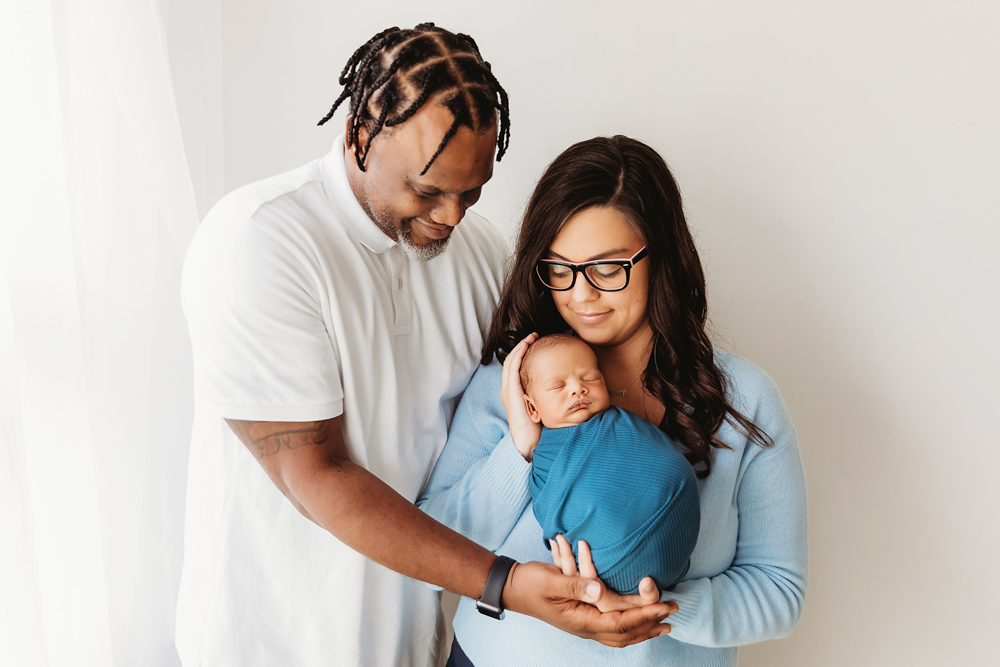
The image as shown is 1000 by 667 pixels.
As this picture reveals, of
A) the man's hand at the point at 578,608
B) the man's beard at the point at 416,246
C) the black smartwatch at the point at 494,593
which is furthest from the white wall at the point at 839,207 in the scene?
the black smartwatch at the point at 494,593

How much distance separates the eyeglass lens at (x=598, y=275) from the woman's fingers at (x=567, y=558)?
24.8 inches

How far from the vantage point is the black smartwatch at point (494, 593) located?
4.73 feet

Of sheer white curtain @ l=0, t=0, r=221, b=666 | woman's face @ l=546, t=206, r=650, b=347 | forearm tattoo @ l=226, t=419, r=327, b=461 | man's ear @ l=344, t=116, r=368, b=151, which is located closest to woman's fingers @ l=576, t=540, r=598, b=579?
woman's face @ l=546, t=206, r=650, b=347

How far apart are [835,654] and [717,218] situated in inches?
60.6

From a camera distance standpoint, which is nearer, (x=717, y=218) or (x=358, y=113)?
(x=358, y=113)

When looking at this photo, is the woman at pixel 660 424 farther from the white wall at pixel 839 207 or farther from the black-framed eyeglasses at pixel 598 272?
the white wall at pixel 839 207

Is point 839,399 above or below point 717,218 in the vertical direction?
below

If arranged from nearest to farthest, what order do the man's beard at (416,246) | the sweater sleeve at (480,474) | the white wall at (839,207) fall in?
the man's beard at (416,246)
the sweater sleeve at (480,474)
the white wall at (839,207)

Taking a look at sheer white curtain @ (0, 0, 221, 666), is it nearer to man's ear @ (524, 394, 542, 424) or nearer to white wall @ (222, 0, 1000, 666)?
white wall @ (222, 0, 1000, 666)

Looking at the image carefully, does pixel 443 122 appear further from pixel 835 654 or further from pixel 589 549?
pixel 835 654

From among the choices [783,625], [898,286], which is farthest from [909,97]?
Result: [783,625]

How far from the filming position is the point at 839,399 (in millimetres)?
1950

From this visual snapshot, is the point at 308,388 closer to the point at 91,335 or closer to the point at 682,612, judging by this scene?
the point at 91,335

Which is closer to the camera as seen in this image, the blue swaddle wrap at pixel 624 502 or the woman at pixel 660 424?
the blue swaddle wrap at pixel 624 502
